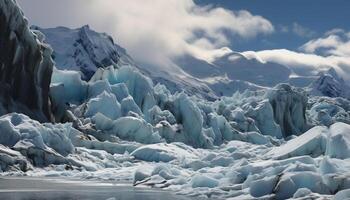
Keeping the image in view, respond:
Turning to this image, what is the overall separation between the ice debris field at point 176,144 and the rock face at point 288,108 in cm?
25

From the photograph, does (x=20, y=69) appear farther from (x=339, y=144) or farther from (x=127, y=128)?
(x=339, y=144)

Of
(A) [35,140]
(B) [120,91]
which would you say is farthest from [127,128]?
(A) [35,140]

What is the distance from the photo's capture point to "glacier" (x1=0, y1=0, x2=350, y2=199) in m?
39.9

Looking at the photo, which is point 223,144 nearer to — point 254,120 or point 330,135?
point 254,120

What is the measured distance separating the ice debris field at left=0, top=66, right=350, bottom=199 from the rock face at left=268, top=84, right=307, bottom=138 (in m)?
0.25

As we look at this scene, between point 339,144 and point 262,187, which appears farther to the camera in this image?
point 339,144

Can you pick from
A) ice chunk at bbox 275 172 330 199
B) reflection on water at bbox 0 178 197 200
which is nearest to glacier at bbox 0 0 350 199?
ice chunk at bbox 275 172 330 199

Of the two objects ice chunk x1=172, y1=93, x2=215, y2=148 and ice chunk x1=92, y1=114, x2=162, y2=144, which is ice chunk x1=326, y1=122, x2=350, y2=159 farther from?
ice chunk x1=172, y1=93, x2=215, y2=148

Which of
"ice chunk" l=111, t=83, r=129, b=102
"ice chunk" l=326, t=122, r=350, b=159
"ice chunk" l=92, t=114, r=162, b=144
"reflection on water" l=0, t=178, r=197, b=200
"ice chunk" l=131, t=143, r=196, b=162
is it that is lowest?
"reflection on water" l=0, t=178, r=197, b=200

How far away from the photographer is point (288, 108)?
145625mm

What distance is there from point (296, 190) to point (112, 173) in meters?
32.5

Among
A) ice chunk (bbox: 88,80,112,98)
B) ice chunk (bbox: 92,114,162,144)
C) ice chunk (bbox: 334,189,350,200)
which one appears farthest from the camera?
ice chunk (bbox: 88,80,112,98)

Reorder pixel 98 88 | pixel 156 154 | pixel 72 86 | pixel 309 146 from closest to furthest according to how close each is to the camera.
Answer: pixel 309 146, pixel 156 154, pixel 98 88, pixel 72 86

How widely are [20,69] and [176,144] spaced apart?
27.0 metres
